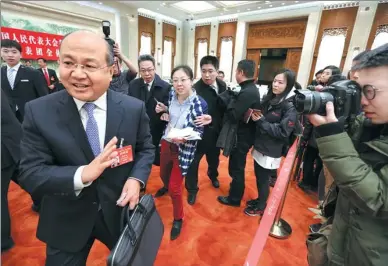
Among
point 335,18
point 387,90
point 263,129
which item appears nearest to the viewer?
point 387,90

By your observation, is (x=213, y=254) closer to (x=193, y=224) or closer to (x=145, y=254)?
(x=193, y=224)

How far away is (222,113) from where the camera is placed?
230 centimetres

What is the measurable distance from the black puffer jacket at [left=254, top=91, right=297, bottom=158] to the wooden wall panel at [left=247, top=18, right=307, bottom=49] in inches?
264

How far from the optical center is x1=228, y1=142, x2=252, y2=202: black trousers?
2.06 metres

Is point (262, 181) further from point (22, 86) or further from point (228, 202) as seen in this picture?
point (22, 86)

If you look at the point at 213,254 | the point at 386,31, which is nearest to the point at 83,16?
the point at 213,254

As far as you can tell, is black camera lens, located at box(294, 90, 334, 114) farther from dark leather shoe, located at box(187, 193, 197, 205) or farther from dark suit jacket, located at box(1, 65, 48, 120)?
dark suit jacket, located at box(1, 65, 48, 120)

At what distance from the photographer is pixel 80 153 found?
2.70 feet

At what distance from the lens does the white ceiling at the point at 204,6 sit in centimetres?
693

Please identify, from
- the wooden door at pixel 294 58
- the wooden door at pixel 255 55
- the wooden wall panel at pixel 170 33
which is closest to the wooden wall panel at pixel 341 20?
the wooden door at pixel 294 58

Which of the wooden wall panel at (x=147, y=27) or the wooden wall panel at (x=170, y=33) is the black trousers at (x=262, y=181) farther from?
the wooden wall panel at (x=170, y=33)

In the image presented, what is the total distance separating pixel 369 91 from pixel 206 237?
1.63 metres

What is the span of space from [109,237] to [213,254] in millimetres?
1002

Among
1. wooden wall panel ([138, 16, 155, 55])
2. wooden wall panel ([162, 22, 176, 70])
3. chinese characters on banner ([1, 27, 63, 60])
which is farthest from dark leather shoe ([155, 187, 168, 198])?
wooden wall panel ([162, 22, 176, 70])
